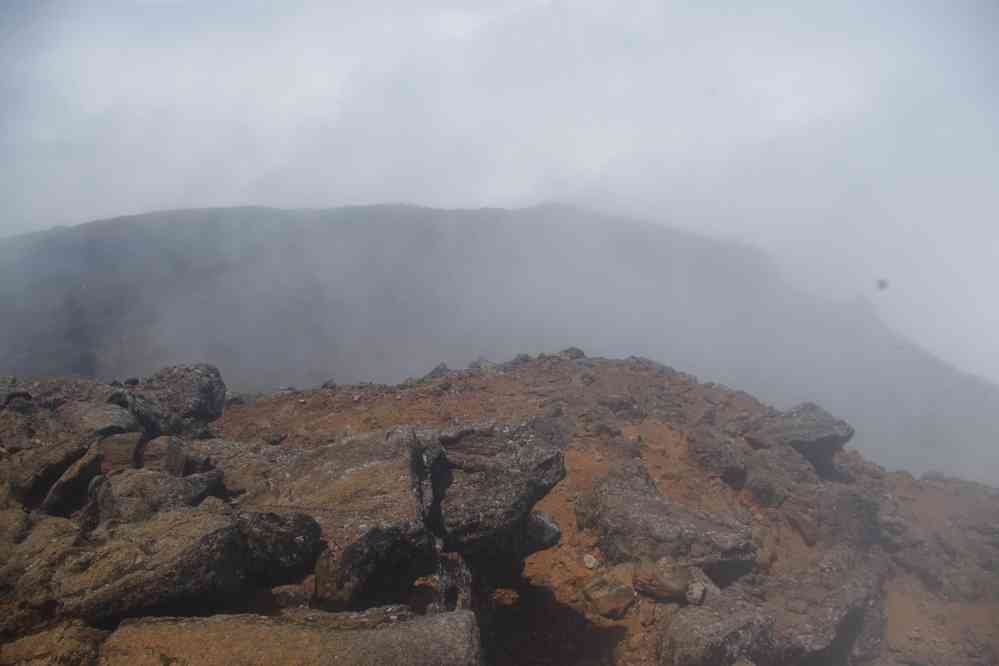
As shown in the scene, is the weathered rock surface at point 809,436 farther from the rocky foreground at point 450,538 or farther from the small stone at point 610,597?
the small stone at point 610,597

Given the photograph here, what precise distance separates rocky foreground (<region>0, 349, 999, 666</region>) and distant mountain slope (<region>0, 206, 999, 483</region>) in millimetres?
38198

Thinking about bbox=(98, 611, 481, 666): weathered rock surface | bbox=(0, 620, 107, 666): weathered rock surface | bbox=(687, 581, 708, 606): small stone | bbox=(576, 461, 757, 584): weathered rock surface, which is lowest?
bbox=(687, 581, 708, 606): small stone

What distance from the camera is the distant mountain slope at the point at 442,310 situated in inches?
1881

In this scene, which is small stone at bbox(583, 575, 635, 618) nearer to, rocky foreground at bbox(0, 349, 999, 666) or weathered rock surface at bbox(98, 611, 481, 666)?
rocky foreground at bbox(0, 349, 999, 666)

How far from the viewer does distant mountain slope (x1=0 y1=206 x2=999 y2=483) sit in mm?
47781

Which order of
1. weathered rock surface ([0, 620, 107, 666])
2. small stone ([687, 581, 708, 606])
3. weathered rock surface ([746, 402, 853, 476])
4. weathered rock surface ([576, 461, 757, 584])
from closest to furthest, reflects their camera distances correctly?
weathered rock surface ([0, 620, 107, 666]) < small stone ([687, 581, 708, 606]) < weathered rock surface ([576, 461, 757, 584]) < weathered rock surface ([746, 402, 853, 476])

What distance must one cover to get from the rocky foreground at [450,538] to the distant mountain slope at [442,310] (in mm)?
38198

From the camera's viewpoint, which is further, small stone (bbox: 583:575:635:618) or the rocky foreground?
small stone (bbox: 583:575:635:618)

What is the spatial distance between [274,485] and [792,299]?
9692cm

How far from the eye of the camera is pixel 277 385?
158 ft

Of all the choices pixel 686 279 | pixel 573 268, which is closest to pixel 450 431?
pixel 573 268

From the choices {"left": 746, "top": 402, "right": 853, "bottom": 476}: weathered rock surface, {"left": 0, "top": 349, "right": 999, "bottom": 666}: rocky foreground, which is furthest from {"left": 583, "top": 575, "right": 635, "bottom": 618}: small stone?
{"left": 746, "top": 402, "right": 853, "bottom": 476}: weathered rock surface

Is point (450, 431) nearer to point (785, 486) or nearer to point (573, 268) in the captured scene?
point (785, 486)

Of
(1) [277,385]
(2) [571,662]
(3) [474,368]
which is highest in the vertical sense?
(3) [474,368]
